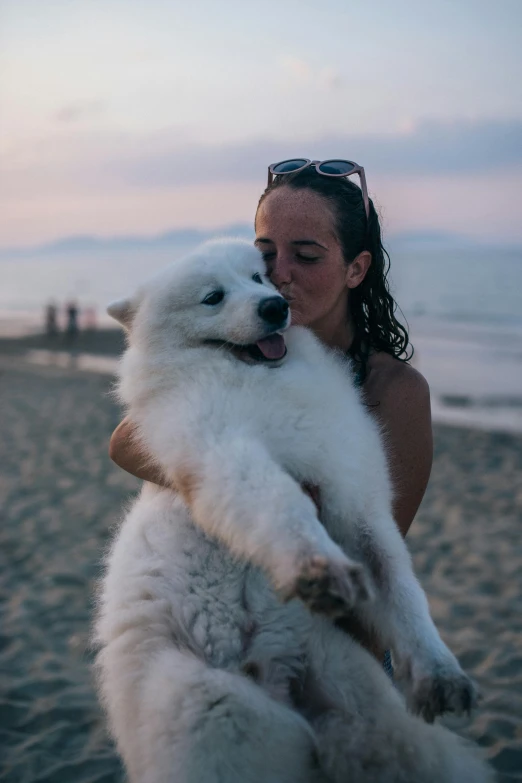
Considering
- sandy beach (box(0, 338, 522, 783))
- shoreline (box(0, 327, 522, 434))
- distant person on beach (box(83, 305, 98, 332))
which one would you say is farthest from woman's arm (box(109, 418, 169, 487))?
distant person on beach (box(83, 305, 98, 332))

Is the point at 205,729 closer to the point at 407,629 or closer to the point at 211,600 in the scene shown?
the point at 211,600

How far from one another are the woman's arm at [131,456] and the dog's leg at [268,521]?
0.27 metres

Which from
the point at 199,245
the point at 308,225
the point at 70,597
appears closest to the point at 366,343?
the point at 308,225

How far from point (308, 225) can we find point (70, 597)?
3.61 meters

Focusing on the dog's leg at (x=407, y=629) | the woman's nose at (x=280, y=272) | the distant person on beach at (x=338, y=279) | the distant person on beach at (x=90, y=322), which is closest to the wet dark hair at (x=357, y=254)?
the distant person on beach at (x=338, y=279)

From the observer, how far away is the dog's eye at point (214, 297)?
2.37 meters

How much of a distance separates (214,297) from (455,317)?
26808 mm

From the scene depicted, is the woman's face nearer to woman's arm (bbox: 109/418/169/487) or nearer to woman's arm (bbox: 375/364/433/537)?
woman's arm (bbox: 375/364/433/537)

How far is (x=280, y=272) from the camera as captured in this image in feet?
8.63

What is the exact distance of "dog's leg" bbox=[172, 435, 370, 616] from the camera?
61.6 inches

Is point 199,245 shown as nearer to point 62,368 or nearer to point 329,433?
point 329,433

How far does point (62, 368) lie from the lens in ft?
58.0

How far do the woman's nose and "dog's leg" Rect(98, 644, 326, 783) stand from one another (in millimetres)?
1364

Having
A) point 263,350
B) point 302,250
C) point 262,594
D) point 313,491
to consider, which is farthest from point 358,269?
point 262,594
